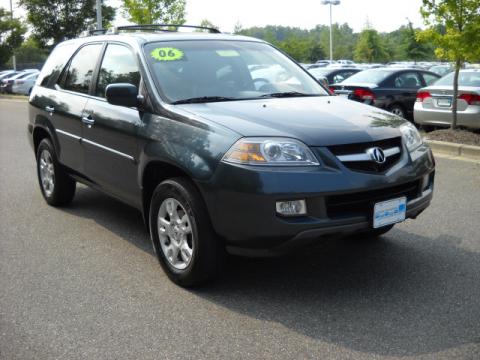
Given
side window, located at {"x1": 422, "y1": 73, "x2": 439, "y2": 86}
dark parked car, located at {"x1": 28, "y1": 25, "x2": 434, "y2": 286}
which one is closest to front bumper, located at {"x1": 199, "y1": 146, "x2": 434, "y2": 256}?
dark parked car, located at {"x1": 28, "y1": 25, "x2": 434, "y2": 286}

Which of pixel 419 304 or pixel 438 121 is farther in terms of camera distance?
pixel 438 121

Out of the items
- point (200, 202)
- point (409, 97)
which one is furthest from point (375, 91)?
point (200, 202)

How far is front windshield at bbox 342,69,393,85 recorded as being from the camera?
13711mm

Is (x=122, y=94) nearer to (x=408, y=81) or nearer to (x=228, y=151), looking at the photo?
(x=228, y=151)

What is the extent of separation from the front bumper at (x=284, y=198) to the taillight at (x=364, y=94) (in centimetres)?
961

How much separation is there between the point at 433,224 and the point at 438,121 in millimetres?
6210

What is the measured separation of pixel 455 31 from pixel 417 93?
6.27 ft

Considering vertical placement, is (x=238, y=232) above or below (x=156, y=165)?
below

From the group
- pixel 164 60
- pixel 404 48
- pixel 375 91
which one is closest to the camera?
pixel 164 60

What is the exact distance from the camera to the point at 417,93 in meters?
12.6

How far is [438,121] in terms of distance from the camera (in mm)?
11523

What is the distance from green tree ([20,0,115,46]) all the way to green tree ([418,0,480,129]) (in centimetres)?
3481

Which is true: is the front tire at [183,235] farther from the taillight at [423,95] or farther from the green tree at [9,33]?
the green tree at [9,33]

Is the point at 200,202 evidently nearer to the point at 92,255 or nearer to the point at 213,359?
the point at 213,359
